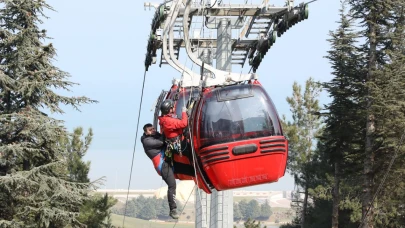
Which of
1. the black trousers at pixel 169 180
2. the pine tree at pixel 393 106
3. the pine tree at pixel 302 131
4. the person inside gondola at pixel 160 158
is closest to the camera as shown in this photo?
the person inside gondola at pixel 160 158

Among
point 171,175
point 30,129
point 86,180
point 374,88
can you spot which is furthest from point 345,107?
point 171,175

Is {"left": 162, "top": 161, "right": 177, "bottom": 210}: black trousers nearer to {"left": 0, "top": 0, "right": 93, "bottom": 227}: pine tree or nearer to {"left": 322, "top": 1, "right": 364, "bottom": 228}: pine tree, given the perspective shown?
{"left": 0, "top": 0, "right": 93, "bottom": 227}: pine tree

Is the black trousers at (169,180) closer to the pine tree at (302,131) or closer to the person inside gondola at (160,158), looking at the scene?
the person inside gondola at (160,158)

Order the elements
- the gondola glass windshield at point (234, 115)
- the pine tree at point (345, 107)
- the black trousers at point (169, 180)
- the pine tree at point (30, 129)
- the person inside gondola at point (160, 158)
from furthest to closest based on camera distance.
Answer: the pine tree at point (345, 107)
the pine tree at point (30, 129)
the black trousers at point (169, 180)
the person inside gondola at point (160, 158)
the gondola glass windshield at point (234, 115)

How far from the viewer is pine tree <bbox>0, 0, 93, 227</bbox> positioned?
922 inches

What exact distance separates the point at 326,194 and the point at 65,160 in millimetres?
26776

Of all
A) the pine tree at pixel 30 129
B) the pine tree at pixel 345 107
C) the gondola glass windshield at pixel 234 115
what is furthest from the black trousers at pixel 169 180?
the pine tree at pixel 345 107

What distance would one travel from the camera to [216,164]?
11.8 meters

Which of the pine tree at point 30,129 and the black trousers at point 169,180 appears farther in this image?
the pine tree at point 30,129

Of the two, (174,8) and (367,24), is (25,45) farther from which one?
(367,24)

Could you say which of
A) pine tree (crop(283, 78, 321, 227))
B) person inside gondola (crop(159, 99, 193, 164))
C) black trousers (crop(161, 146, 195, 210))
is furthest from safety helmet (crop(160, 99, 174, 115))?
pine tree (crop(283, 78, 321, 227))

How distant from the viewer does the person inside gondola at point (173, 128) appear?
11750mm

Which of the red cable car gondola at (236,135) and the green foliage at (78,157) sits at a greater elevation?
the green foliage at (78,157)

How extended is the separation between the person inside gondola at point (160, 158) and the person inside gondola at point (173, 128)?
7.0 inches
